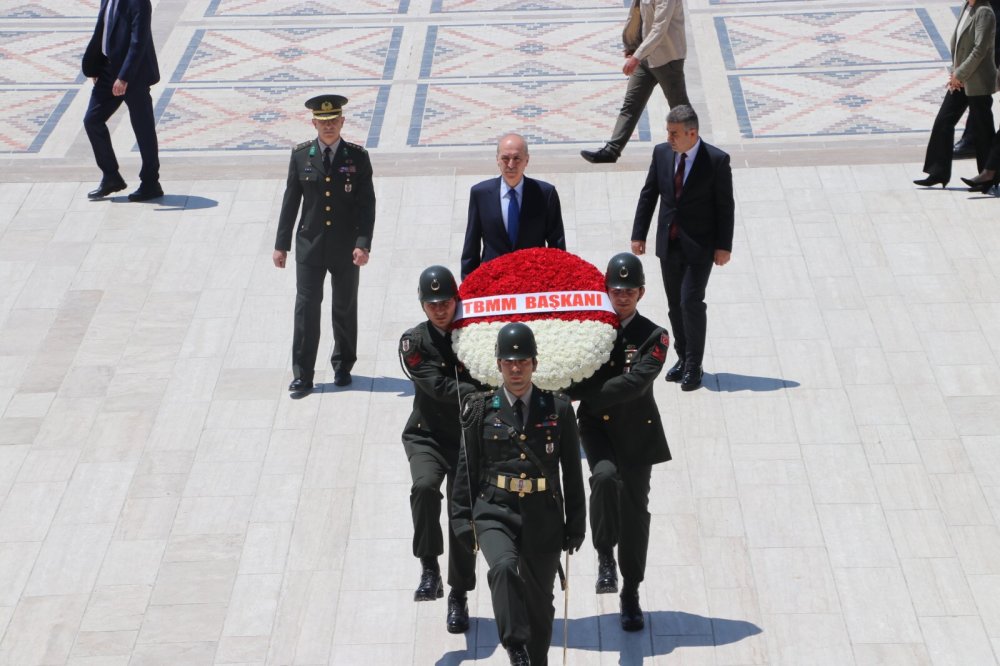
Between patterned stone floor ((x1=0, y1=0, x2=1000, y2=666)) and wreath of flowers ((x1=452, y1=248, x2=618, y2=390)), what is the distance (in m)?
1.38

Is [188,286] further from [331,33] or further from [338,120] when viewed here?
[331,33]

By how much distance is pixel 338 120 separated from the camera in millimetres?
9180

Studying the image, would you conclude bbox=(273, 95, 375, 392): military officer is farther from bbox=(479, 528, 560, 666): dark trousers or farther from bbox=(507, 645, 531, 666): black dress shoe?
bbox=(507, 645, 531, 666): black dress shoe

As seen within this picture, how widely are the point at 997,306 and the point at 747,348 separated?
5.62 feet

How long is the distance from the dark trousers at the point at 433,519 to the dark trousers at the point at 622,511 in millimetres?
605

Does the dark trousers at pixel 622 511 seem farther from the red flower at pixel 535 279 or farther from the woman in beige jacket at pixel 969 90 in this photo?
the woman in beige jacket at pixel 969 90

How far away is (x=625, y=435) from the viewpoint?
22.9ft

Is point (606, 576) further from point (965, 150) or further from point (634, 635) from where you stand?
point (965, 150)

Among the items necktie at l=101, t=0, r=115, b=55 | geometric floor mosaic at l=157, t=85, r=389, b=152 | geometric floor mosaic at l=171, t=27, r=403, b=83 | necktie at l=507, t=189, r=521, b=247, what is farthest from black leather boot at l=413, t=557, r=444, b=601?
geometric floor mosaic at l=171, t=27, r=403, b=83

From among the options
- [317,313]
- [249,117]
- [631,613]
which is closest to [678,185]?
[317,313]

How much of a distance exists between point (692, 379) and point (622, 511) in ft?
7.97

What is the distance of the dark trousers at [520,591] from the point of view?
622 cm

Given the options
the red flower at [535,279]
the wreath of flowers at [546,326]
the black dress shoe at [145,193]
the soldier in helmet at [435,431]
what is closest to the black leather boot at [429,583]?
the soldier in helmet at [435,431]

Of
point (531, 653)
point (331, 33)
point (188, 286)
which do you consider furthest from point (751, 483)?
point (331, 33)
